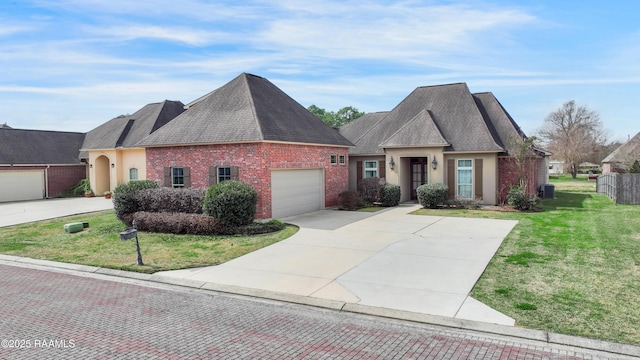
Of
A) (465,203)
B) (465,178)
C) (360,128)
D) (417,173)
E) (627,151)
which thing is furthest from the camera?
(627,151)

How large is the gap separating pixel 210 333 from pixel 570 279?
21.8 ft

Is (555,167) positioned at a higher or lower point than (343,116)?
lower

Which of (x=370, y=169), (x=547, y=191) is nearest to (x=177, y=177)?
(x=370, y=169)

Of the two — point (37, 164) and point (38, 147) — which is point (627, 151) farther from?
point (38, 147)

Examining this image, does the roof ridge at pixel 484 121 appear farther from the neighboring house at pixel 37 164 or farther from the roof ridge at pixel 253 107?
the neighboring house at pixel 37 164

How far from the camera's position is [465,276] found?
849cm

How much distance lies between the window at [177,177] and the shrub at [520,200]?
14141mm

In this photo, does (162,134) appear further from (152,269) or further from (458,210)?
(458,210)

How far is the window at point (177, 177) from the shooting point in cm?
1764

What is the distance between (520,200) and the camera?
18531 mm

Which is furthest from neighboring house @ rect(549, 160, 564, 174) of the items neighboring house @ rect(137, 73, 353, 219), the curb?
the curb

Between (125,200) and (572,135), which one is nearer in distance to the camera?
(125,200)

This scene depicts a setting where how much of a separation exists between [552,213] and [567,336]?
45.8 feet

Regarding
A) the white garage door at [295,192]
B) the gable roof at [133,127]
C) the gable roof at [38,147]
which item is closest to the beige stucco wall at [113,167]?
the gable roof at [133,127]
